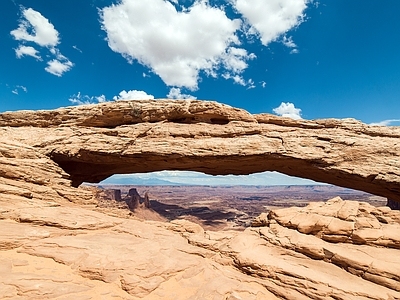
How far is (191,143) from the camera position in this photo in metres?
21.4

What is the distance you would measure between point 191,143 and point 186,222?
6.87m

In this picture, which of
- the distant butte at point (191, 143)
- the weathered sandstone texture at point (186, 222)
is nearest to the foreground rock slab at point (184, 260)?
the weathered sandstone texture at point (186, 222)

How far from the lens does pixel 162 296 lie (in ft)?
33.4

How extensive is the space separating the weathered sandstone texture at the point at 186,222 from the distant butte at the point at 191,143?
100mm

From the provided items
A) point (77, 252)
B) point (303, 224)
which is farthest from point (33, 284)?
point (303, 224)

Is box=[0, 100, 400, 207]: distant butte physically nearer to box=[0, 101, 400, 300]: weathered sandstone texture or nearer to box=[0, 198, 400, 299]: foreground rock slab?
box=[0, 101, 400, 300]: weathered sandstone texture

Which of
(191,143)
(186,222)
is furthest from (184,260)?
(191,143)

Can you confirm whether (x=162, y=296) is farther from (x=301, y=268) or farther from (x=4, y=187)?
(x=4, y=187)

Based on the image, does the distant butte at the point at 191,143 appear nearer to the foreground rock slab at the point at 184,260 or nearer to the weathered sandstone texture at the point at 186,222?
the weathered sandstone texture at the point at 186,222

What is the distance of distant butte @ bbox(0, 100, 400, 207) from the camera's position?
770 inches

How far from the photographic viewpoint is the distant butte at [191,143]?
19.6 m

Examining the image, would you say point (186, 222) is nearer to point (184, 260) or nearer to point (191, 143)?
point (184, 260)

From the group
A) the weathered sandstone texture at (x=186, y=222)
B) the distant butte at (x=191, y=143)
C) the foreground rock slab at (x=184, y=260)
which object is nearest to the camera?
the foreground rock slab at (x=184, y=260)

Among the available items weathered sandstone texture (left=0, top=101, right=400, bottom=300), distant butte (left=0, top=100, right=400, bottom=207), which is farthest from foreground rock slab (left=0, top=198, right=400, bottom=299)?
distant butte (left=0, top=100, right=400, bottom=207)
